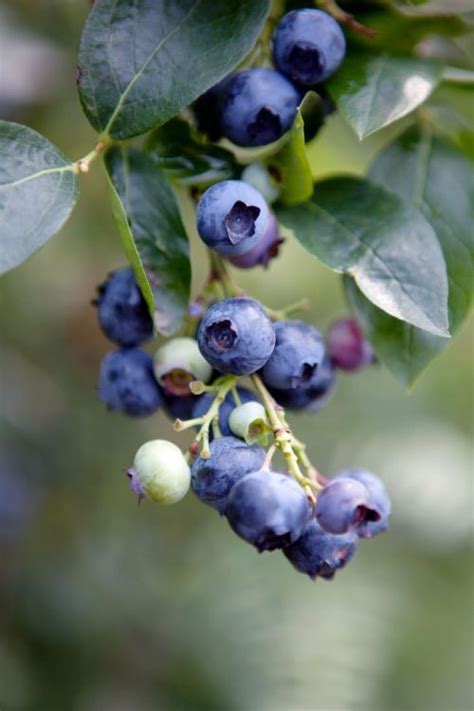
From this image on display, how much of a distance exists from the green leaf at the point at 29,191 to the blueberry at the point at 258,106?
23 cm

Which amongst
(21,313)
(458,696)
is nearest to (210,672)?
(458,696)

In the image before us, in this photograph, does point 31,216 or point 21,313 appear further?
point 21,313

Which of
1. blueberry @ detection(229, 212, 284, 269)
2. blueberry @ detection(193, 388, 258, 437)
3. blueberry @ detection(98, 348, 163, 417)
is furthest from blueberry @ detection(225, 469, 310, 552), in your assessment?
blueberry @ detection(229, 212, 284, 269)

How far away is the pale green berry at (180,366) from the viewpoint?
1251 mm

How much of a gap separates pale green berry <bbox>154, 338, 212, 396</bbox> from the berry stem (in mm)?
74

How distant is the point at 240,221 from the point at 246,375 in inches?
7.5

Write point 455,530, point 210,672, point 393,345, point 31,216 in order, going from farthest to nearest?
point 455,530
point 210,672
point 393,345
point 31,216

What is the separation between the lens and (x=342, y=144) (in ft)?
8.36

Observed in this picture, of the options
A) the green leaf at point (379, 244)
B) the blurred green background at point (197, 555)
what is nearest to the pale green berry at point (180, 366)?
the green leaf at point (379, 244)

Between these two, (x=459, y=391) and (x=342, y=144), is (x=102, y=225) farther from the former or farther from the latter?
(x=459, y=391)

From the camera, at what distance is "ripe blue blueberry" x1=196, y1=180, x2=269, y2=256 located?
A: 1143mm

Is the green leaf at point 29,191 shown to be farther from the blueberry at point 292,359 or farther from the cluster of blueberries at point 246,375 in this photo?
the blueberry at point 292,359

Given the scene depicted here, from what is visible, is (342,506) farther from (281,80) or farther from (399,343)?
(281,80)

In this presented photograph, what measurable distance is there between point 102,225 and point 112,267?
5.8 inches
